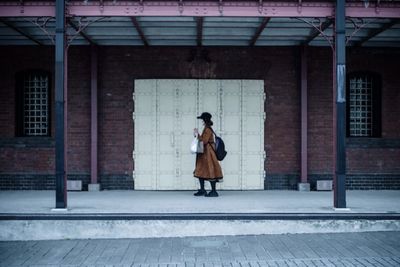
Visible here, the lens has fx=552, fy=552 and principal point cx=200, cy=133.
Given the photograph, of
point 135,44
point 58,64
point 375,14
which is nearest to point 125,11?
point 58,64

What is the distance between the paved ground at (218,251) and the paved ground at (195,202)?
2.52ft

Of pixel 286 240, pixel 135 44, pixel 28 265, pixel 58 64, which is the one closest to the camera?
pixel 28 265

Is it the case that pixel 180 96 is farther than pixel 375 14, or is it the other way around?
pixel 180 96

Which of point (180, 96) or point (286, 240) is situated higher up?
point (180, 96)

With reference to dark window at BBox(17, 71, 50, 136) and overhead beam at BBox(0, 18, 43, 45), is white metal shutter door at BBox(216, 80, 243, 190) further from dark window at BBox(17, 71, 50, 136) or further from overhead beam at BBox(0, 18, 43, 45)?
overhead beam at BBox(0, 18, 43, 45)

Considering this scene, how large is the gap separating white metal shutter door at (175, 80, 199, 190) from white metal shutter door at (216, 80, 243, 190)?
2.27 feet

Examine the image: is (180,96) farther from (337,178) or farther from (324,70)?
(337,178)

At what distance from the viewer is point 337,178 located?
34.2ft

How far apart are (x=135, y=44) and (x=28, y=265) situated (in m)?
7.35

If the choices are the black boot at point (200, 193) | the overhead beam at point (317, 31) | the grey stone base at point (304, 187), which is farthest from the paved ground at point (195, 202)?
the overhead beam at point (317, 31)

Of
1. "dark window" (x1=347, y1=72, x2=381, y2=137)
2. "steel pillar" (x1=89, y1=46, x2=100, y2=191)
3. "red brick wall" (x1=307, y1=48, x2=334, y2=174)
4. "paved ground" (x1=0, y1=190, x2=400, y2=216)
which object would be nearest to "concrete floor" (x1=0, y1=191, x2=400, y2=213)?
"paved ground" (x1=0, y1=190, x2=400, y2=216)

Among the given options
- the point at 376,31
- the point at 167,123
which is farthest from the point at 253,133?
the point at 376,31

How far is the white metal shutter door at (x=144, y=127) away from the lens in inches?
555

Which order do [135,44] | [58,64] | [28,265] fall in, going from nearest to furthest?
[28,265] → [58,64] → [135,44]
